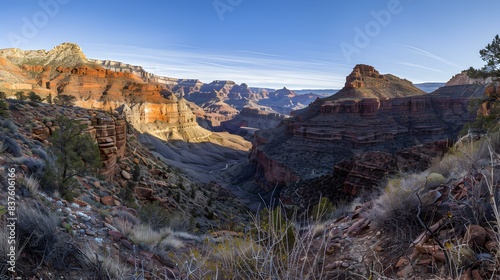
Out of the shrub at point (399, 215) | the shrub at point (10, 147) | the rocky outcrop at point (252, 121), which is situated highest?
the shrub at point (399, 215)

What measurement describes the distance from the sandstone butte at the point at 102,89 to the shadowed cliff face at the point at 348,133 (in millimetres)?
29030

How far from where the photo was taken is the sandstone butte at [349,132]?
4344cm

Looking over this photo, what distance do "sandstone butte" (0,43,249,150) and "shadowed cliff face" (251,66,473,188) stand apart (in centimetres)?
2903

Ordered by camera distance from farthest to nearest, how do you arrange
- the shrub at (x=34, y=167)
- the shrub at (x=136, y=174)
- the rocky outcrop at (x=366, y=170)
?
the rocky outcrop at (x=366, y=170) → the shrub at (x=136, y=174) → the shrub at (x=34, y=167)

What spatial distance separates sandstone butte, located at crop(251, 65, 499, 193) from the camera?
43438mm

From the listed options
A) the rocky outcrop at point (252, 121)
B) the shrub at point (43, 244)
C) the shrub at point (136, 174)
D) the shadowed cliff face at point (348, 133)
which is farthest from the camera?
the rocky outcrop at point (252, 121)

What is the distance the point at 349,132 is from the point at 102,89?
2449 inches

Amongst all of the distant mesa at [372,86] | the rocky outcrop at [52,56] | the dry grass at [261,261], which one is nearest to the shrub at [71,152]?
the dry grass at [261,261]

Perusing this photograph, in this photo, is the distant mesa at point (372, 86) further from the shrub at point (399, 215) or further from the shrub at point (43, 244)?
the shrub at point (43, 244)

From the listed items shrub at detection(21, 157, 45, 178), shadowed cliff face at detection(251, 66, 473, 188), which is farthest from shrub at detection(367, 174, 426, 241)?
shadowed cliff face at detection(251, 66, 473, 188)

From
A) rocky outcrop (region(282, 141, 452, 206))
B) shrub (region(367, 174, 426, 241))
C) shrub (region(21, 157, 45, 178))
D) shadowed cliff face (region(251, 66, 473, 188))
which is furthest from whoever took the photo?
shadowed cliff face (region(251, 66, 473, 188))

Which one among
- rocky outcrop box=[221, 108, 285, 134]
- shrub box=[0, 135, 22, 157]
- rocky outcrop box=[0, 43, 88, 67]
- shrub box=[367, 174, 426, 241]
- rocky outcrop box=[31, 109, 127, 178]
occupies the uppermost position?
rocky outcrop box=[0, 43, 88, 67]

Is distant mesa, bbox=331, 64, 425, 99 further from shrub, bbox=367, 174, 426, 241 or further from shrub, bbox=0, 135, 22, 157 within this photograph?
shrub, bbox=0, 135, 22, 157

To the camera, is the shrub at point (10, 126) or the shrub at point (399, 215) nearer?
the shrub at point (399, 215)
